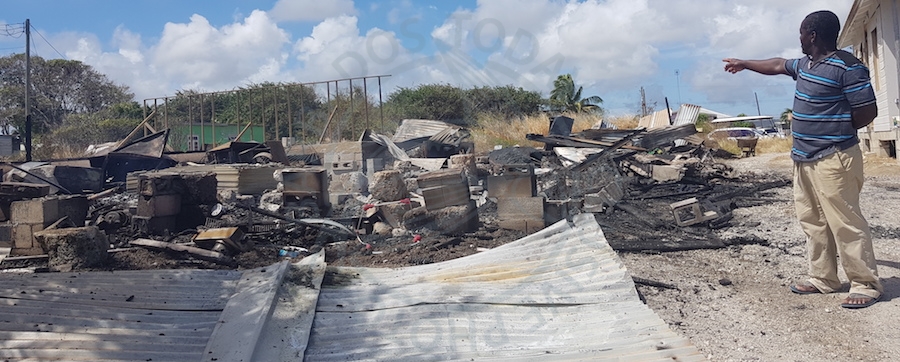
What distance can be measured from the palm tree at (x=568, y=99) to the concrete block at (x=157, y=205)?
32005 millimetres

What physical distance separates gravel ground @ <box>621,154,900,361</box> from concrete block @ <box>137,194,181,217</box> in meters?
5.21

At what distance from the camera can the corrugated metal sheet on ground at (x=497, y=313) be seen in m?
2.76

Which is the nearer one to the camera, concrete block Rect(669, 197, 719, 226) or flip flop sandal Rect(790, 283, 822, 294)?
flip flop sandal Rect(790, 283, 822, 294)

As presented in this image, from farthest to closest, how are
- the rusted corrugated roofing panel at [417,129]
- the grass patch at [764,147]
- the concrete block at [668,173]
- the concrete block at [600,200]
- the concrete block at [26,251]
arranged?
1. the grass patch at [764,147]
2. the rusted corrugated roofing panel at [417,129]
3. the concrete block at [668,173]
4. the concrete block at [600,200]
5. the concrete block at [26,251]

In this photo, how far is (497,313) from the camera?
3.23 metres

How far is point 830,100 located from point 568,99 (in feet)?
123

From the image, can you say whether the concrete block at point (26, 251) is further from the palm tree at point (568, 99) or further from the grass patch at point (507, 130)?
the palm tree at point (568, 99)

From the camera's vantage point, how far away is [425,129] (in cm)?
1712

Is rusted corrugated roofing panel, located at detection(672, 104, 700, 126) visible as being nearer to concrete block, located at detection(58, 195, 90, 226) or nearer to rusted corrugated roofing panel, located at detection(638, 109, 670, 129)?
rusted corrugated roofing panel, located at detection(638, 109, 670, 129)

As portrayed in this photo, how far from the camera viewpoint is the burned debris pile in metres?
5.54

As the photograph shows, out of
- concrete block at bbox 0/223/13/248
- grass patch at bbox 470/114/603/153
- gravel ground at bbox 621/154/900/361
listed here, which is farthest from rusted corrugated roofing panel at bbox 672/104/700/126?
concrete block at bbox 0/223/13/248

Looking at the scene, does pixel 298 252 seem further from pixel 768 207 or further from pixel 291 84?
pixel 291 84

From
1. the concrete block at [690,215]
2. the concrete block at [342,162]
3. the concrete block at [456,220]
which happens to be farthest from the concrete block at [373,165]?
the concrete block at [690,215]

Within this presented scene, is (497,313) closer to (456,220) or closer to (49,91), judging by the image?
(456,220)
